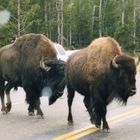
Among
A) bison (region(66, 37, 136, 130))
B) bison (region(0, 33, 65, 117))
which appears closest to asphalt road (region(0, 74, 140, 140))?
bison (region(66, 37, 136, 130))

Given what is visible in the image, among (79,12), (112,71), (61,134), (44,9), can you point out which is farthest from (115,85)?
(79,12)

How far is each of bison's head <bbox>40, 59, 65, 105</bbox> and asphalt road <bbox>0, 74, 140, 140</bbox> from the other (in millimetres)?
539

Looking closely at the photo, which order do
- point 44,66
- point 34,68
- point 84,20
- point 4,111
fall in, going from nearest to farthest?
point 44,66
point 34,68
point 4,111
point 84,20

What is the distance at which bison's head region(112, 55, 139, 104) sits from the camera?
A: 34.4ft

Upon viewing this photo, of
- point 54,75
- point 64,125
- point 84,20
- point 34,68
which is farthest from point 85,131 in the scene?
point 84,20

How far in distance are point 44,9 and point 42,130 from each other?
2457 inches

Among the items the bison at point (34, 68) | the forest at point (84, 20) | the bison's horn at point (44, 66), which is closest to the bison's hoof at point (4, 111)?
the bison at point (34, 68)

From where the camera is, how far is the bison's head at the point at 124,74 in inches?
412

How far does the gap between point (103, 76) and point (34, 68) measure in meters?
A: 2.83

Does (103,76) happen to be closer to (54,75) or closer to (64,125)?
(64,125)

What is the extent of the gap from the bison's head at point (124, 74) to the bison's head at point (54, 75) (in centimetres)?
228

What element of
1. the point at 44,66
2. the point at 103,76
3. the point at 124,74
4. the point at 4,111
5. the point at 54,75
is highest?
the point at 124,74

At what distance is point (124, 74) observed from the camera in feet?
34.7

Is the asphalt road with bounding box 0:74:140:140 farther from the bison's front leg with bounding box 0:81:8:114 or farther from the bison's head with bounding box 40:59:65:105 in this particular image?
the bison's head with bounding box 40:59:65:105
